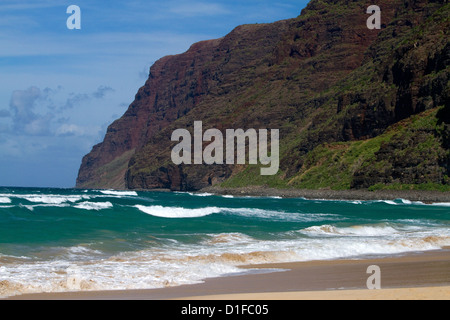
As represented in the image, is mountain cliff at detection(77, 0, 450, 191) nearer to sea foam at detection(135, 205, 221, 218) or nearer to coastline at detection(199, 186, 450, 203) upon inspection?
coastline at detection(199, 186, 450, 203)

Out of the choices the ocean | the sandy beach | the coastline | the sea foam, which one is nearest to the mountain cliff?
the coastline

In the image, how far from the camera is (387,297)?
37.6ft

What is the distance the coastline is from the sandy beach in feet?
206

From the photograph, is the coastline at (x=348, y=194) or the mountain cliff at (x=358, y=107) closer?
the coastline at (x=348, y=194)

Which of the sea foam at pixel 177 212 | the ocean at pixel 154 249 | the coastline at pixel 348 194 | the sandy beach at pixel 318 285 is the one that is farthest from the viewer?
the coastline at pixel 348 194

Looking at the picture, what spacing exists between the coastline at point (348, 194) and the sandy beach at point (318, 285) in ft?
206

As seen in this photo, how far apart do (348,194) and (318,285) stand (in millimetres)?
84608

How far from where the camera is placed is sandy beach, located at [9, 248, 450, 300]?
1235cm

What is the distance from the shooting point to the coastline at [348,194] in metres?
81.2

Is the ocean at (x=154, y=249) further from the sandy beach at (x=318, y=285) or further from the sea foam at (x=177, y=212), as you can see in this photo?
the sea foam at (x=177, y=212)

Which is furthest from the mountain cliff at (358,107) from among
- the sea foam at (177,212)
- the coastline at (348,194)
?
the sea foam at (177,212)

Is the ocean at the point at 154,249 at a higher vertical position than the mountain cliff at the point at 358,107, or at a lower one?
lower

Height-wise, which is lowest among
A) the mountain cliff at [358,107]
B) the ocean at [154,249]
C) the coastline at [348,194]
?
the coastline at [348,194]
